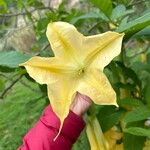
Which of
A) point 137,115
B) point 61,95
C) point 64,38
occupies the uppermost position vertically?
point 64,38

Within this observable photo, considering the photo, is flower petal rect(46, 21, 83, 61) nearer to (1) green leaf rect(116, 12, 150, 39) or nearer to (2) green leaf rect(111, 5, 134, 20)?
(1) green leaf rect(116, 12, 150, 39)

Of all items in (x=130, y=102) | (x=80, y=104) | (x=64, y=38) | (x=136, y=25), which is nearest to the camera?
(x=64, y=38)

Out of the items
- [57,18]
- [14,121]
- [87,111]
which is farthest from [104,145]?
[14,121]

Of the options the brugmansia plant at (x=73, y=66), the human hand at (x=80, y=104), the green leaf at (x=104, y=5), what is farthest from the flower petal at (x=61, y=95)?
the green leaf at (x=104, y=5)

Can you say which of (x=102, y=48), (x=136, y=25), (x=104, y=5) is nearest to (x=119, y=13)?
(x=104, y=5)

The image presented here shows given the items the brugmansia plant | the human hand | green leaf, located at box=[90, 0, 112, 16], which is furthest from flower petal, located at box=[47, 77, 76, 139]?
green leaf, located at box=[90, 0, 112, 16]

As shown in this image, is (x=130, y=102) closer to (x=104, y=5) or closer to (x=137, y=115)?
(x=137, y=115)

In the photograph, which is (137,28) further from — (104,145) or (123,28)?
(104,145)
